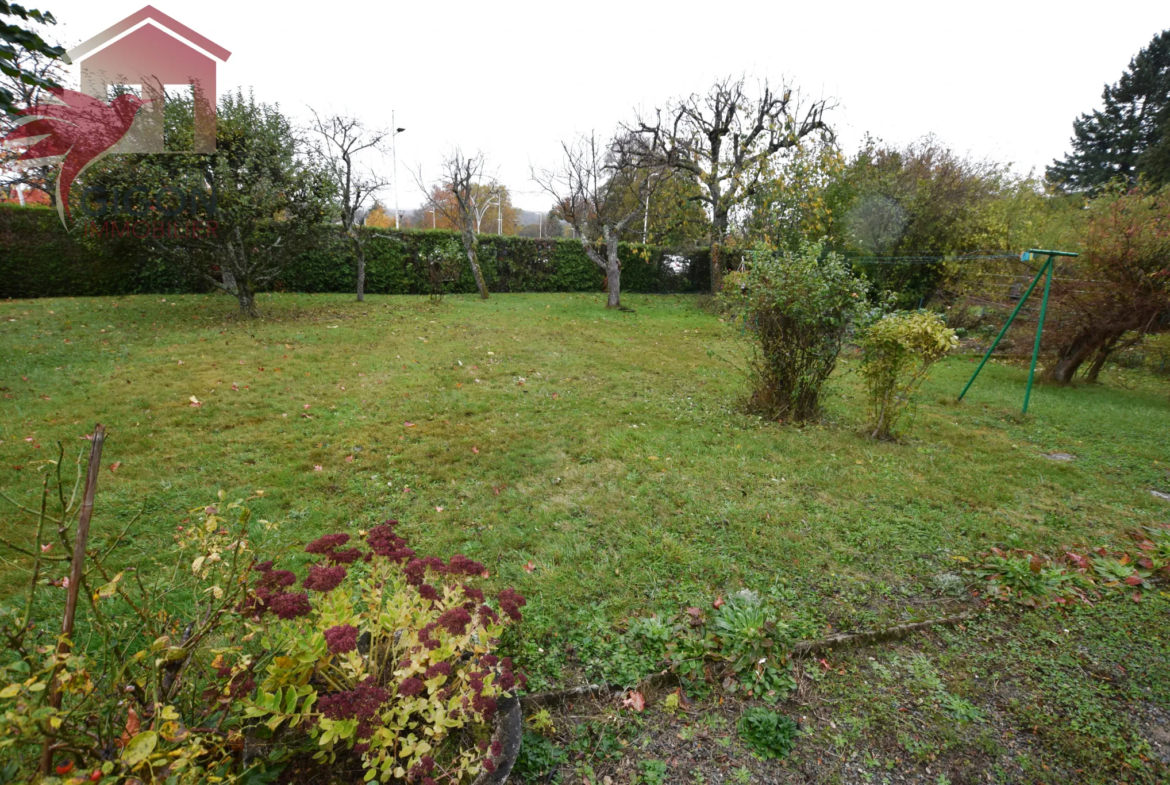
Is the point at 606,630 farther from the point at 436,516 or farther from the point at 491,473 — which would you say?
the point at 491,473

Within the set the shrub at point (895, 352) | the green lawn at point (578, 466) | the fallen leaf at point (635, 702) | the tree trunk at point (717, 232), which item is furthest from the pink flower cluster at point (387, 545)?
the tree trunk at point (717, 232)

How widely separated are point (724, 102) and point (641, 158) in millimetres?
3098

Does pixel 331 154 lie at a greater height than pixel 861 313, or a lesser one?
greater

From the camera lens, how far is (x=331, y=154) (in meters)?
11.2

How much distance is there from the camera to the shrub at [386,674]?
52.3 inches

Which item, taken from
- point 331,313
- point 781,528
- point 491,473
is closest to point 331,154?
point 331,313

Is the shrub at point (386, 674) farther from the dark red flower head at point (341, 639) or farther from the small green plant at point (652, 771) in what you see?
the small green plant at point (652, 771)

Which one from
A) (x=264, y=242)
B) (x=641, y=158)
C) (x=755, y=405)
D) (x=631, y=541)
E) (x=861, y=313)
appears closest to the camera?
(x=631, y=541)

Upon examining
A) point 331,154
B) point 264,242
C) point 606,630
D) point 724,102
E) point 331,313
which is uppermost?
point 724,102

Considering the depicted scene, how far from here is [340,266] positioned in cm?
1374

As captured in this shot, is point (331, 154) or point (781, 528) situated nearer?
point (781, 528)

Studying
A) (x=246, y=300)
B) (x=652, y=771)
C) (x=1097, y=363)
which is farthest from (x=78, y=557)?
(x=1097, y=363)

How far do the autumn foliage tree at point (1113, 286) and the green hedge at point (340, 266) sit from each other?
856 cm
